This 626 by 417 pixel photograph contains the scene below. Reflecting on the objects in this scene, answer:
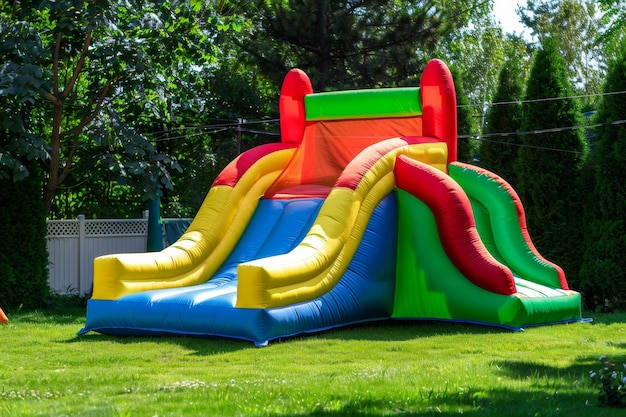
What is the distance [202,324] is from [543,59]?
28.3ft

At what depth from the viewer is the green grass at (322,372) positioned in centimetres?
642

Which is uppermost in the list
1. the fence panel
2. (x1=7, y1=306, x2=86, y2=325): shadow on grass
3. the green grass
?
the fence panel

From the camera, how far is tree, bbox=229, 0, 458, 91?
2533 centimetres

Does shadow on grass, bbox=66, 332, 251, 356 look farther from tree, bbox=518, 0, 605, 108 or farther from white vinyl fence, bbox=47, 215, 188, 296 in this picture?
tree, bbox=518, 0, 605, 108

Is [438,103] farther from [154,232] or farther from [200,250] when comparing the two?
[154,232]

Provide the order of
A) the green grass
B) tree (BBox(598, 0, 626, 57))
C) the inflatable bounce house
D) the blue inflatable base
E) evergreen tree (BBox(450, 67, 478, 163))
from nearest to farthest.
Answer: the green grass, the blue inflatable base, the inflatable bounce house, evergreen tree (BBox(450, 67, 478, 163)), tree (BBox(598, 0, 626, 57))

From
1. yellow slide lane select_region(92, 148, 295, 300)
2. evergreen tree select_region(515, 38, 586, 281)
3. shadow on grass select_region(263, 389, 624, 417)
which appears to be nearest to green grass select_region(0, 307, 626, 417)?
shadow on grass select_region(263, 389, 624, 417)

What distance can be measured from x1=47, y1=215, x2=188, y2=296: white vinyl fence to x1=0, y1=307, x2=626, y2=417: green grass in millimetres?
4313

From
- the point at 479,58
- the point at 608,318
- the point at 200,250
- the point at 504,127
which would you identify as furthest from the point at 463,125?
the point at 479,58

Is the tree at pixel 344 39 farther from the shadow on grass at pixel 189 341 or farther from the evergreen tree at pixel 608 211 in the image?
the shadow on grass at pixel 189 341

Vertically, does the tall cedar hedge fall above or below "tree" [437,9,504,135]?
below

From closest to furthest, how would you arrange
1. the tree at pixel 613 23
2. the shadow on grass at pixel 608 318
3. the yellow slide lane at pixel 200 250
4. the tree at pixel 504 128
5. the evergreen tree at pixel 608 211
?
the yellow slide lane at pixel 200 250, the shadow on grass at pixel 608 318, the evergreen tree at pixel 608 211, the tree at pixel 504 128, the tree at pixel 613 23

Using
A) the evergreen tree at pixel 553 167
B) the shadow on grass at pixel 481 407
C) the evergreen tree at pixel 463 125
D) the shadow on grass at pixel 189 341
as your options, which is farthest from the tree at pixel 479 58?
the shadow on grass at pixel 481 407

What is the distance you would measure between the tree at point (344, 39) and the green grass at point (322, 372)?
46.6 feet
